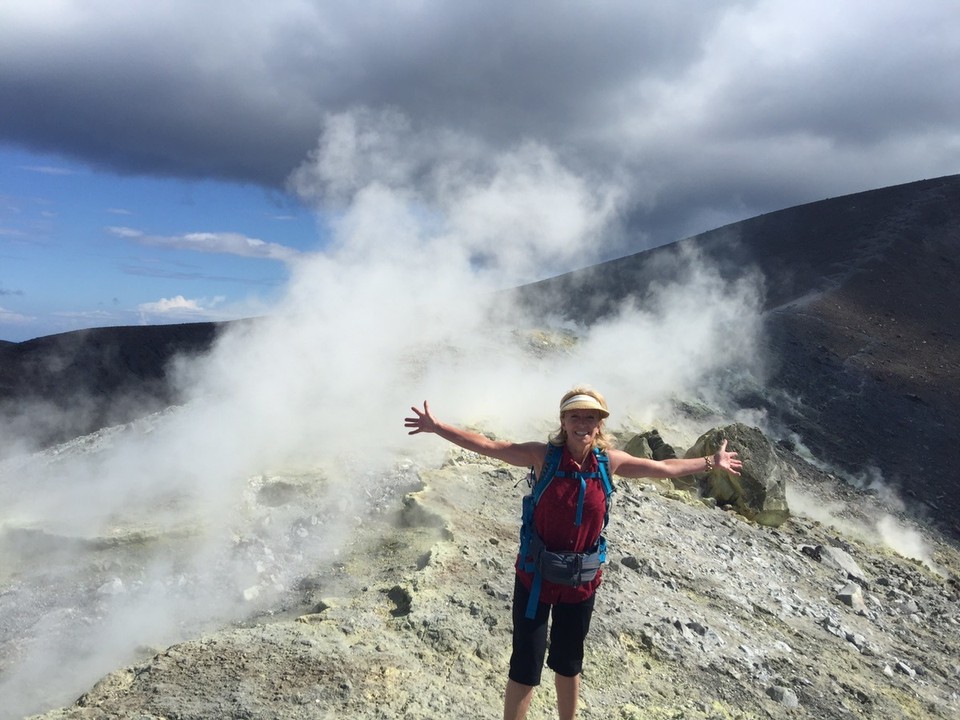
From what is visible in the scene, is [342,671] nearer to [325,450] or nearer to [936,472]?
[325,450]

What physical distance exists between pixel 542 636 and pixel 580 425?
946mm

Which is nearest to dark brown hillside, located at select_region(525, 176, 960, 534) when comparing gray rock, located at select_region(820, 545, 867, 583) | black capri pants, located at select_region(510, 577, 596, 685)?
gray rock, located at select_region(820, 545, 867, 583)

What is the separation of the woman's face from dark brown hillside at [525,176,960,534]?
13610 millimetres

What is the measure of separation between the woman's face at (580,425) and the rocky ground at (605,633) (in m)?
1.72

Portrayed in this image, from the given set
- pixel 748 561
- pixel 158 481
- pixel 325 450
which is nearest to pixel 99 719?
pixel 158 481

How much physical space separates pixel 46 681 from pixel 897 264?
1277 inches

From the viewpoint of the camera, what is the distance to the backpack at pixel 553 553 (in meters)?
3.04

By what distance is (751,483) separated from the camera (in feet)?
30.1

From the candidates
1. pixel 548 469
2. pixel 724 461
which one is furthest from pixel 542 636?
pixel 724 461

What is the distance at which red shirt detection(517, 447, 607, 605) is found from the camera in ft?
10.0

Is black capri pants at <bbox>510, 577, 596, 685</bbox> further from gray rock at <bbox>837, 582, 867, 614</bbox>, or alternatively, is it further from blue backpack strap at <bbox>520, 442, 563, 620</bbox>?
gray rock at <bbox>837, 582, 867, 614</bbox>

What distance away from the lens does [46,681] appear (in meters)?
4.51

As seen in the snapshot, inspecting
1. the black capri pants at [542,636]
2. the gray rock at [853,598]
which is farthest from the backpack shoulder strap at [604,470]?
the gray rock at [853,598]

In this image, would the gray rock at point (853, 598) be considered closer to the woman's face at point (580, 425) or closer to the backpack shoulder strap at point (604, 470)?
the backpack shoulder strap at point (604, 470)
